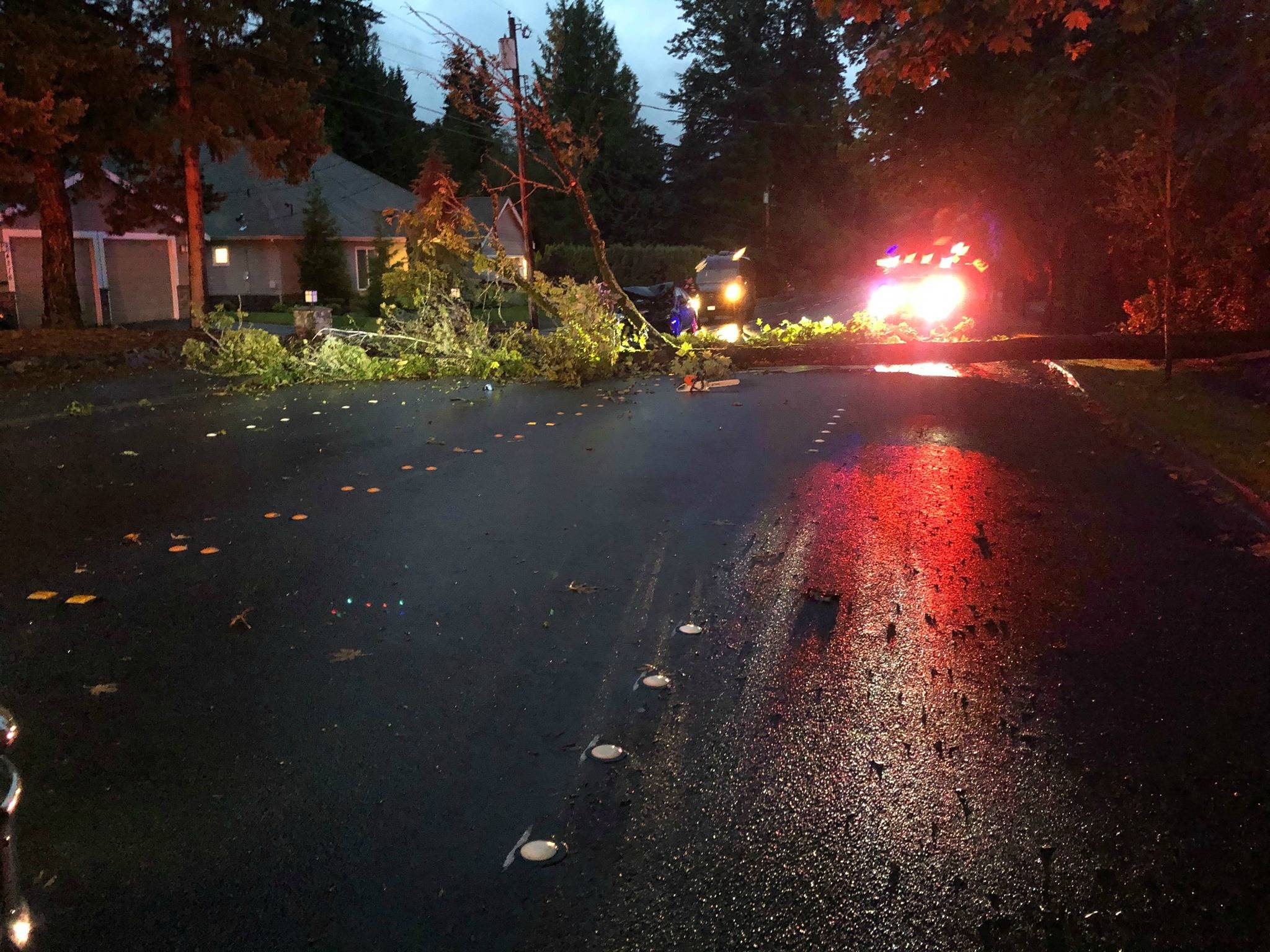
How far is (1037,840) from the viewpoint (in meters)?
3.37

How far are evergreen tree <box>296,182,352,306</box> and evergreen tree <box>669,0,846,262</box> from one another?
3419 centimetres

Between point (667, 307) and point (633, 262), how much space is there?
2613 centimetres

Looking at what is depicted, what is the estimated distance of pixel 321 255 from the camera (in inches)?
1359

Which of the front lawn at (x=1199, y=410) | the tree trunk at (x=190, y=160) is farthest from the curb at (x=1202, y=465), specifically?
the tree trunk at (x=190, y=160)

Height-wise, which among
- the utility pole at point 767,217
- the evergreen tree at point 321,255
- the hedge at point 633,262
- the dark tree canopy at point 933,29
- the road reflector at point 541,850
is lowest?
the road reflector at point 541,850

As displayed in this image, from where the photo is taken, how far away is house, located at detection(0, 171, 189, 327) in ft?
80.8

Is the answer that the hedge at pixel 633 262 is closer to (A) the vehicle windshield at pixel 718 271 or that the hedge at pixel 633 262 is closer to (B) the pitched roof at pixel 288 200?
(B) the pitched roof at pixel 288 200

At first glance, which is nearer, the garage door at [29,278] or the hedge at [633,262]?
the garage door at [29,278]

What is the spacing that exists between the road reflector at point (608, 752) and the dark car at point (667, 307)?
773 inches

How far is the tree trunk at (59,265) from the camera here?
21484 mm

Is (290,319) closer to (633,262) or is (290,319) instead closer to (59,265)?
(59,265)

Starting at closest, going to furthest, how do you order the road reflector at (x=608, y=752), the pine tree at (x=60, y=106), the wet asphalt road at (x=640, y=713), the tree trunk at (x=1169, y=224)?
the wet asphalt road at (x=640, y=713) < the road reflector at (x=608, y=752) < the tree trunk at (x=1169, y=224) < the pine tree at (x=60, y=106)

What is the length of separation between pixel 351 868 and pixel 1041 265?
29393mm

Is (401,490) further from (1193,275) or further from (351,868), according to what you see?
(1193,275)
